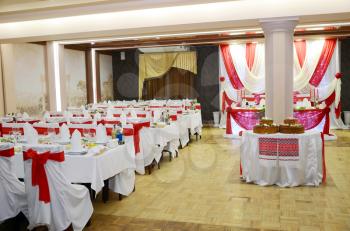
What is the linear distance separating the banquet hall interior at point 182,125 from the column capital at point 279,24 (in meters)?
0.02

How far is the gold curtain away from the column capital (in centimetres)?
646

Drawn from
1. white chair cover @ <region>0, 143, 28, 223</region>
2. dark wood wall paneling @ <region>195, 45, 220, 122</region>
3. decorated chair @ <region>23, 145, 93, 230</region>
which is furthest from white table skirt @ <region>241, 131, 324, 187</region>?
dark wood wall paneling @ <region>195, 45, 220, 122</region>

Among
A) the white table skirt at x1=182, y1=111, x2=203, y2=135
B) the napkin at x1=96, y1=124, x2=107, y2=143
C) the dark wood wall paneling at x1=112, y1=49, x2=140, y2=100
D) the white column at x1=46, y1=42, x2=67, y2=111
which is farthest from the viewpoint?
the dark wood wall paneling at x1=112, y1=49, x2=140, y2=100

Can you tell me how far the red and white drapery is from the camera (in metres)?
11.3

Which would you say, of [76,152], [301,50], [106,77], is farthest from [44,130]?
[301,50]

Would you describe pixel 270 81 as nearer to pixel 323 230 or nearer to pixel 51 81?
pixel 323 230

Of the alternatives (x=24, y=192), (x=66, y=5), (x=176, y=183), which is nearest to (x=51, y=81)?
(x=66, y=5)

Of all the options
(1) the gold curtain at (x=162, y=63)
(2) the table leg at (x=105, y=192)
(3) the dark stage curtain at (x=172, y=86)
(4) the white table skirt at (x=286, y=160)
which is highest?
(1) the gold curtain at (x=162, y=63)

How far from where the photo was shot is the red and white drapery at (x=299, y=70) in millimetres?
11266

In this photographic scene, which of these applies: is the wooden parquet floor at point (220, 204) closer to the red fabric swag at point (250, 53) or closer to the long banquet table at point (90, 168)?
the long banquet table at point (90, 168)

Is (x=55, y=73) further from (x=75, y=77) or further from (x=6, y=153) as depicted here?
(x=6, y=153)

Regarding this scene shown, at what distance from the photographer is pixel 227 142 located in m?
9.09

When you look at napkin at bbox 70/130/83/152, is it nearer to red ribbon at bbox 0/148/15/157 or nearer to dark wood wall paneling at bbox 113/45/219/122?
red ribbon at bbox 0/148/15/157

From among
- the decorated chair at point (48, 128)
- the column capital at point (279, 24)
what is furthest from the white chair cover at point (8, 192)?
the column capital at point (279, 24)
